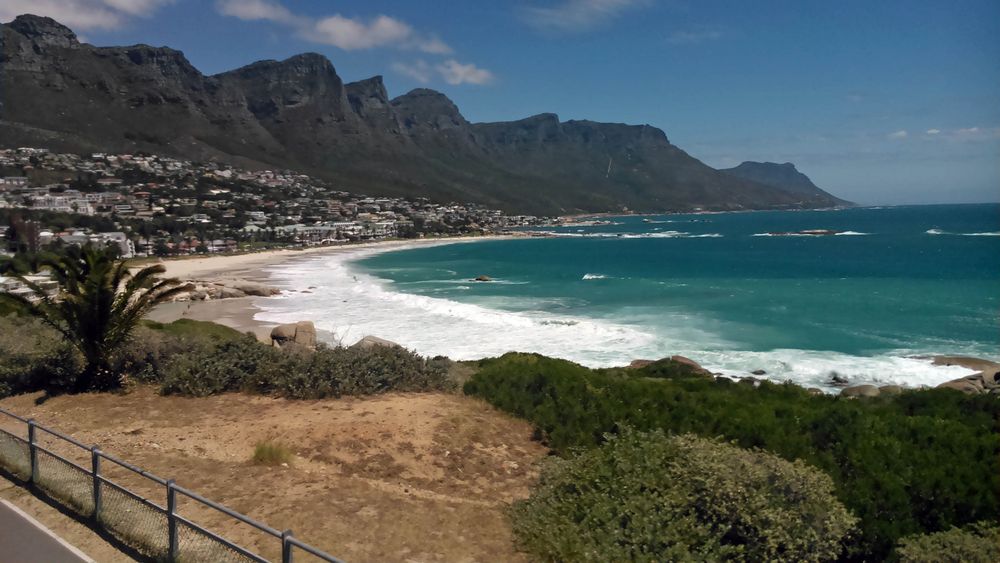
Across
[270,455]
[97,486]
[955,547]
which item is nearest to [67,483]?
[97,486]

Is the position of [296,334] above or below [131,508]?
below

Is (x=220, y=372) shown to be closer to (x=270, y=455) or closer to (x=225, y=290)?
(x=270, y=455)

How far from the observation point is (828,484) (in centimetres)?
607

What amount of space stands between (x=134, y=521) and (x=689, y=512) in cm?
500

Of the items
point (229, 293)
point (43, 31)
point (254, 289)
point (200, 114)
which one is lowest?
point (229, 293)

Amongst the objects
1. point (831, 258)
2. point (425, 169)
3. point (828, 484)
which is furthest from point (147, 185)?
point (828, 484)

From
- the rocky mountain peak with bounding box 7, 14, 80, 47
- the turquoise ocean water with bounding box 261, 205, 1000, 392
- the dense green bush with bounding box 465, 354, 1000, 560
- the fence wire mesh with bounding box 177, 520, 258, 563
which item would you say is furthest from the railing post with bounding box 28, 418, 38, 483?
the rocky mountain peak with bounding box 7, 14, 80, 47

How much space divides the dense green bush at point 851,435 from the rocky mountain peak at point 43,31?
153 meters

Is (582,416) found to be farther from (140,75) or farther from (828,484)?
(140,75)

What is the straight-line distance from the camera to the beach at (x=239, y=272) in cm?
3288

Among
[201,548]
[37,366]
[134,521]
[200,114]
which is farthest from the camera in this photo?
[200,114]

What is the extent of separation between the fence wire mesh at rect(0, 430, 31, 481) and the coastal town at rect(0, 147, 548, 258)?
55.1 meters

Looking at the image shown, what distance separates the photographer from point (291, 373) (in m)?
10.3

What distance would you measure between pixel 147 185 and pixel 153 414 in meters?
114
